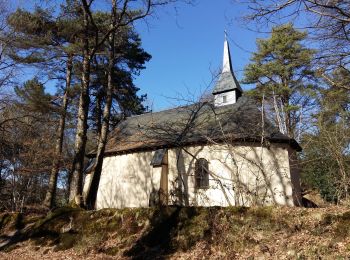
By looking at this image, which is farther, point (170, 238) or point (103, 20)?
point (103, 20)

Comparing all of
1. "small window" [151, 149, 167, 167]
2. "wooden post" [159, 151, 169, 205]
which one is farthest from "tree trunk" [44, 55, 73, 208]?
"wooden post" [159, 151, 169, 205]

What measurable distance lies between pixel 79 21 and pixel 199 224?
11.7 meters

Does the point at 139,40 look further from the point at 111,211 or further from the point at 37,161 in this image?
the point at 111,211

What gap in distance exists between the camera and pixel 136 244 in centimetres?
866

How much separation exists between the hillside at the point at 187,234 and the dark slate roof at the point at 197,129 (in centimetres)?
655

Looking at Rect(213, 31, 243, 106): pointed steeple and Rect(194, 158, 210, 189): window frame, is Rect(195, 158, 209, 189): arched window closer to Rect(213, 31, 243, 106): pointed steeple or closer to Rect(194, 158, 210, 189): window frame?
Rect(194, 158, 210, 189): window frame

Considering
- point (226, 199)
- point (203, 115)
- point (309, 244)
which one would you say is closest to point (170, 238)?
point (309, 244)

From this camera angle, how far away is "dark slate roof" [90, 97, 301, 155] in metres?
15.9

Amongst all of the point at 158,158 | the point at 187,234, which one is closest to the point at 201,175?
the point at 158,158

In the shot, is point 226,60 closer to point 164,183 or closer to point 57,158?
point 164,183

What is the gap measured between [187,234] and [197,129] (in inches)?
403

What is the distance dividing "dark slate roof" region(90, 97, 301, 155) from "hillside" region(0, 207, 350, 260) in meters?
6.55

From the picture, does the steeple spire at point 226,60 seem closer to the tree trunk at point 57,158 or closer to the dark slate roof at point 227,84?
the dark slate roof at point 227,84

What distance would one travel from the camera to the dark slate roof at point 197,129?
15.9 m
